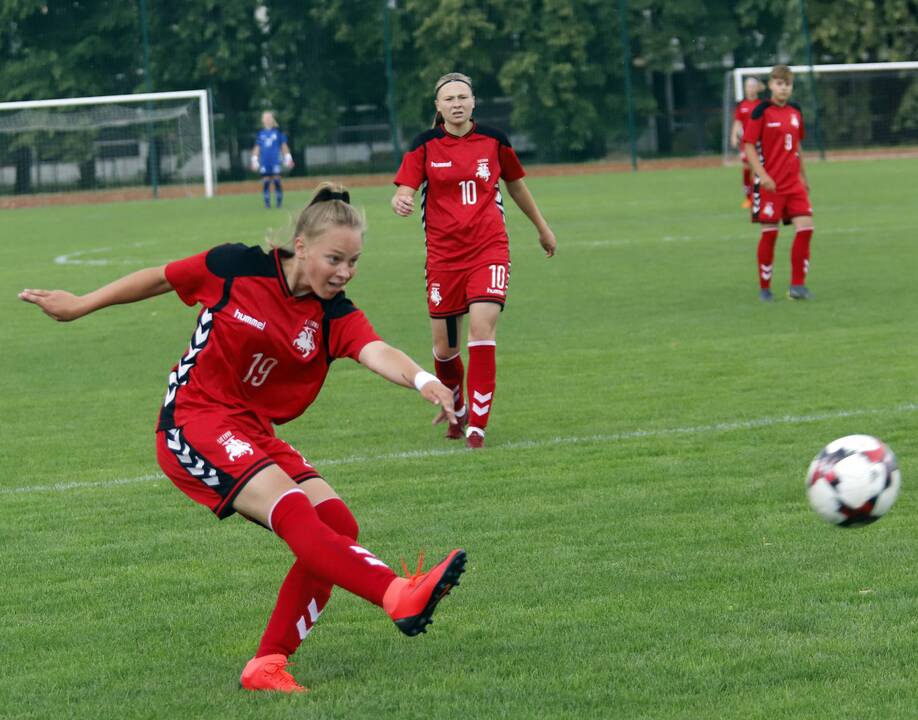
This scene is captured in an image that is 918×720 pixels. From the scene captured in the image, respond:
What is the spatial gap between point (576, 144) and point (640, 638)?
39.9 m

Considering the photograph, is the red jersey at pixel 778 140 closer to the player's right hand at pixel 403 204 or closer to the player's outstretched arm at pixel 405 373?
the player's right hand at pixel 403 204

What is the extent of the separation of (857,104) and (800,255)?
95.4 feet

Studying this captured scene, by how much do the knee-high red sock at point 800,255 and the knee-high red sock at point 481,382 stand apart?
21.2 ft

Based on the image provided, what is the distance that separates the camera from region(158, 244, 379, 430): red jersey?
16.0 feet

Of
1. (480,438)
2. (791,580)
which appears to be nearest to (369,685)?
(791,580)

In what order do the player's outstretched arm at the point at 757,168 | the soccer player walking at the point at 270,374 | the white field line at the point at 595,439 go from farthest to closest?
the player's outstretched arm at the point at 757,168 → the white field line at the point at 595,439 → the soccer player walking at the point at 270,374

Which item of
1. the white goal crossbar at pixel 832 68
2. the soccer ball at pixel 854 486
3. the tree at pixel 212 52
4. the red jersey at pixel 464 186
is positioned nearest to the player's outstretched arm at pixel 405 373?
the soccer ball at pixel 854 486

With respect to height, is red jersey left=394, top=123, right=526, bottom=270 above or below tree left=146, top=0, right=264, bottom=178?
→ below

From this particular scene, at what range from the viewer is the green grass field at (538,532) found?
4.79 meters

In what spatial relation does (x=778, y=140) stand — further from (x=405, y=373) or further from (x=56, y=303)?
(x=405, y=373)

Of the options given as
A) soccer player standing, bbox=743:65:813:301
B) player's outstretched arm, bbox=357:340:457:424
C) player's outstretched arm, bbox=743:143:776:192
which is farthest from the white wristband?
soccer player standing, bbox=743:65:813:301

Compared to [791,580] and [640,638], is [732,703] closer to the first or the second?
[640,638]

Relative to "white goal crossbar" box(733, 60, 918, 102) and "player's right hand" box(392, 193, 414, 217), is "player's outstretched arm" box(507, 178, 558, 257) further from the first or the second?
"white goal crossbar" box(733, 60, 918, 102)

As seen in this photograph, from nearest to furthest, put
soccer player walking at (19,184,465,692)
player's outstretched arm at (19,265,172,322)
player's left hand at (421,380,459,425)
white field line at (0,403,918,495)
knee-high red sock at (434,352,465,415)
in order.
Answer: player's left hand at (421,380,459,425) → soccer player walking at (19,184,465,692) → player's outstretched arm at (19,265,172,322) → white field line at (0,403,918,495) → knee-high red sock at (434,352,465,415)
